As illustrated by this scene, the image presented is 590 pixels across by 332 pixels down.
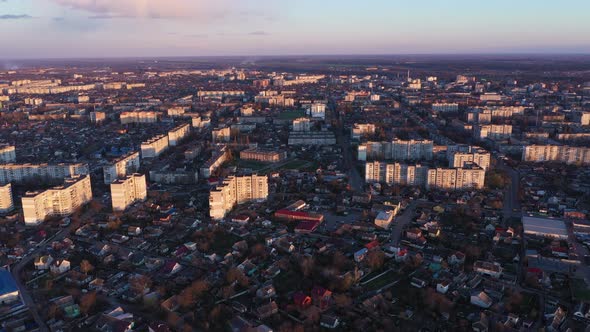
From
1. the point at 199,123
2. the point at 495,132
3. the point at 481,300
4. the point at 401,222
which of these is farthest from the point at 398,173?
the point at 199,123

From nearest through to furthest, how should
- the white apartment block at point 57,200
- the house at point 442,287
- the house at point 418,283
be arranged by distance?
the house at point 442,287, the house at point 418,283, the white apartment block at point 57,200

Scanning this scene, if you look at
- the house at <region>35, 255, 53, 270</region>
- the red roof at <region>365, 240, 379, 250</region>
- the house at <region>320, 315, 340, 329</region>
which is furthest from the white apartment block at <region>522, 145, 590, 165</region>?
the house at <region>35, 255, 53, 270</region>

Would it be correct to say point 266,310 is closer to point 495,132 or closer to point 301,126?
point 495,132

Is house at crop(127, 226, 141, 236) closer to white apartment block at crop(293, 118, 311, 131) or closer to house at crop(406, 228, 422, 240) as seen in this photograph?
house at crop(406, 228, 422, 240)

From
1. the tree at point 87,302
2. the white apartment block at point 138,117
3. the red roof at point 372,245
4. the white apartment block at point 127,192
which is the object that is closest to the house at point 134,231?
the white apartment block at point 127,192

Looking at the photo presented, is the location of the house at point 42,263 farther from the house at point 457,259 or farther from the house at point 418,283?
the house at point 457,259

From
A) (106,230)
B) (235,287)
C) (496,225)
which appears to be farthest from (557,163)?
(106,230)

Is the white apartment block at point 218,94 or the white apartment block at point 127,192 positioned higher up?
the white apartment block at point 218,94
